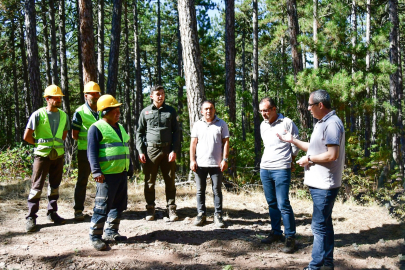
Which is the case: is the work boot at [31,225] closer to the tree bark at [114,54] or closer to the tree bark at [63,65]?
the tree bark at [114,54]

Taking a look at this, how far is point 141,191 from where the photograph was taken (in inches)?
313

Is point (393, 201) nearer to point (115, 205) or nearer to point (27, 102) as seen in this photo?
point (115, 205)

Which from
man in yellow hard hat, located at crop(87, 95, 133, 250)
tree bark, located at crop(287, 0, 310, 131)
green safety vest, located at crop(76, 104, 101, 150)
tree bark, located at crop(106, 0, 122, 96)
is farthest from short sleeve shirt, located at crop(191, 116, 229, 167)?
tree bark, located at crop(106, 0, 122, 96)

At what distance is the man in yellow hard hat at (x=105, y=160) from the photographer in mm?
3992

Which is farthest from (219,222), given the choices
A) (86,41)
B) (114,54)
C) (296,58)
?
(114,54)

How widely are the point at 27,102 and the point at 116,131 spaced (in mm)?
18905

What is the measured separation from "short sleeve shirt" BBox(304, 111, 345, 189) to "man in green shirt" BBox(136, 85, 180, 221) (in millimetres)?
2545

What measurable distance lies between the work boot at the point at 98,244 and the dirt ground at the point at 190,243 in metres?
0.06

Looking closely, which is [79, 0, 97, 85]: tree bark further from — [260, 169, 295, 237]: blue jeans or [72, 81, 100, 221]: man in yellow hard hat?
[260, 169, 295, 237]: blue jeans

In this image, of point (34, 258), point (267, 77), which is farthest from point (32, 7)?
point (267, 77)

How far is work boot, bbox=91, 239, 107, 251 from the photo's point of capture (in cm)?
398

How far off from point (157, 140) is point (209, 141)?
2.94ft

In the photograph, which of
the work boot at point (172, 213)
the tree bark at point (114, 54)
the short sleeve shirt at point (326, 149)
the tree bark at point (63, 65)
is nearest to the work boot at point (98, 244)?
the work boot at point (172, 213)

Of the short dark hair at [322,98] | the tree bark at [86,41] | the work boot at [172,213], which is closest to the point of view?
the short dark hair at [322,98]
